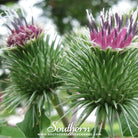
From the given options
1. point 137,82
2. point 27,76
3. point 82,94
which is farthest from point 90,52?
point 27,76

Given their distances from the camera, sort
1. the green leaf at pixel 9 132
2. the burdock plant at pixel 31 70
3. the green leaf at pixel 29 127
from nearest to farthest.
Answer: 1. the green leaf at pixel 29 127
2. the burdock plant at pixel 31 70
3. the green leaf at pixel 9 132

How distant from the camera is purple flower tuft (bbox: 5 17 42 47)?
208 cm

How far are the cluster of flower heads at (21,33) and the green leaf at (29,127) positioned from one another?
69 cm

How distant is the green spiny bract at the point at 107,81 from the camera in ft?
5.50

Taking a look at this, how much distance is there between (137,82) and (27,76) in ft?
3.30

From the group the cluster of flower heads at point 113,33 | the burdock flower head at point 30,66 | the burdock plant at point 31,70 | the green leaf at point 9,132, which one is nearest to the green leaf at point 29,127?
the burdock plant at point 31,70

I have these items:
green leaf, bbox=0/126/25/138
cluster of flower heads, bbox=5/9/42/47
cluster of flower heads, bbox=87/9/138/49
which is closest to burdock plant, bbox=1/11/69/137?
cluster of flower heads, bbox=5/9/42/47

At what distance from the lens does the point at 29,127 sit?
77.6 inches

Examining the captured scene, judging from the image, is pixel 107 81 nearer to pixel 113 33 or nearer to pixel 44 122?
pixel 113 33

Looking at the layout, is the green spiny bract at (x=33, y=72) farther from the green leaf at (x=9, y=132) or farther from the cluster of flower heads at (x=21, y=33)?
the green leaf at (x=9, y=132)

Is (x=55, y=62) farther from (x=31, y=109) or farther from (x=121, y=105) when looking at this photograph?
(x=121, y=105)

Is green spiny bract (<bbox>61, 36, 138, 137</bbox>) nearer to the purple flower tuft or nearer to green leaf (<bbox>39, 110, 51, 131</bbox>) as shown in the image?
green leaf (<bbox>39, 110, 51, 131</bbox>)

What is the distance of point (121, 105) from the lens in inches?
65.9

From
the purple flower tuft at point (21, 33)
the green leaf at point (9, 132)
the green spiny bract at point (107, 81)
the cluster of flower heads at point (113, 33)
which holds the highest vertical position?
the purple flower tuft at point (21, 33)
